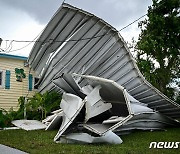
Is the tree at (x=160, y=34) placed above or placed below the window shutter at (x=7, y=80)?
above

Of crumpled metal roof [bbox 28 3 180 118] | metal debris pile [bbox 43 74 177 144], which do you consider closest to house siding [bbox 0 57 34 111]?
crumpled metal roof [bbox 28 3 180 118]

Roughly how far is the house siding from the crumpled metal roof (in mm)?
4384

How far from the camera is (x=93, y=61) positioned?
10.1 meters

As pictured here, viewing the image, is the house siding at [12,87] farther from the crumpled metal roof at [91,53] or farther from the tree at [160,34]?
the tree at [160,34]

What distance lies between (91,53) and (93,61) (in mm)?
318

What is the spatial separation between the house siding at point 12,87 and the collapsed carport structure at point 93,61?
451 centimetres

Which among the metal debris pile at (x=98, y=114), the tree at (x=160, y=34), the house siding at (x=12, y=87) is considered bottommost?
the metal debris pile at (x=98, y=114)

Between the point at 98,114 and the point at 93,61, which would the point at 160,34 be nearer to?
the point at 93,61

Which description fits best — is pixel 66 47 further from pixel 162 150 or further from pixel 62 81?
pixel 162 150

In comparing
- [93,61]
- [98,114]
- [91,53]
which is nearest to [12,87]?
[93,61]

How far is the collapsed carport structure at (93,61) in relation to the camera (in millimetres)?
8812

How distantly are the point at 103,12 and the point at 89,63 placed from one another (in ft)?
7.53

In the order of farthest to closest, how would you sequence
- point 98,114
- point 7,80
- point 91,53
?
1. point 7,80
2. point 91,53
3. point 98,114

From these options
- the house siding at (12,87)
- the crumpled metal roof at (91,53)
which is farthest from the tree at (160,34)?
the house siding at (12,87)
